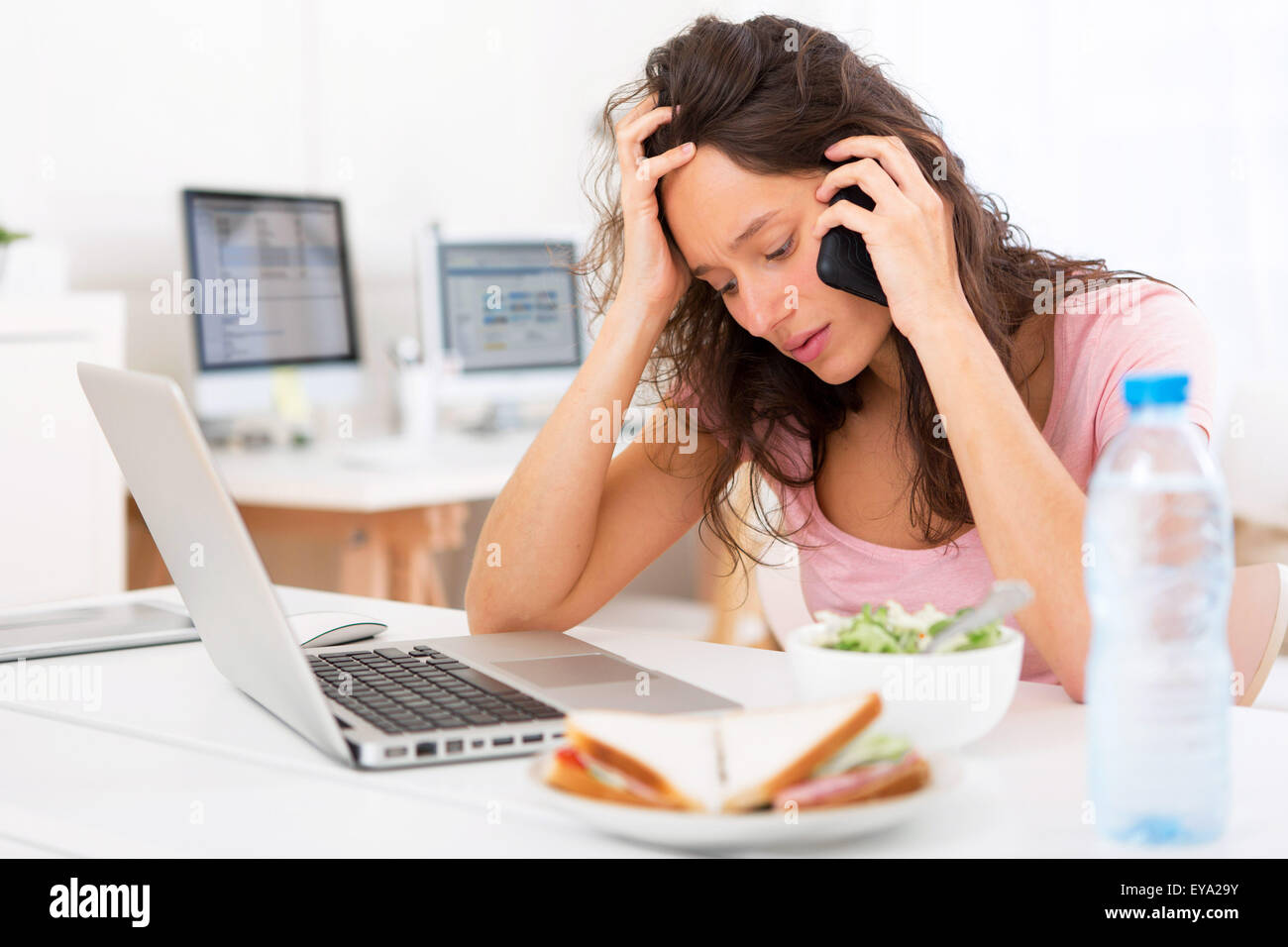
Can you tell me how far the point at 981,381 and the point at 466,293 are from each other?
2047 millimetres

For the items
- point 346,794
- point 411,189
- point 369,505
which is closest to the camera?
point 346,794

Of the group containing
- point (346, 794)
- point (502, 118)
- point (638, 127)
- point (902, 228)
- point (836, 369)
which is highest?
point (502, 118)

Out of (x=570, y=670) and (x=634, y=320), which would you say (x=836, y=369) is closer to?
(x=634, y=320)

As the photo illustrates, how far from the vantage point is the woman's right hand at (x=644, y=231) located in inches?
50.1

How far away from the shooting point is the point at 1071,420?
125 centimetres

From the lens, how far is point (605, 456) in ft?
4.19

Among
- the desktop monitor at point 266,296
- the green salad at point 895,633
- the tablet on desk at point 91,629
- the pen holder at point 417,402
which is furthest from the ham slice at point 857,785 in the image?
the pen holder at point 417,402

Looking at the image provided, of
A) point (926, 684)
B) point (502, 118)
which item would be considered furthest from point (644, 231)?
point (502, 118)

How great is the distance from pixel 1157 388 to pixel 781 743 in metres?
0.24

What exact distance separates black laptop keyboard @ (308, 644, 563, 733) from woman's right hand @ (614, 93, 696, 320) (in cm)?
45

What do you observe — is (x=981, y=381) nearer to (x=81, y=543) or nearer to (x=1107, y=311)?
(x=1107, y=311)

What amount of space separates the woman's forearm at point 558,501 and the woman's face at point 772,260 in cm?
12
